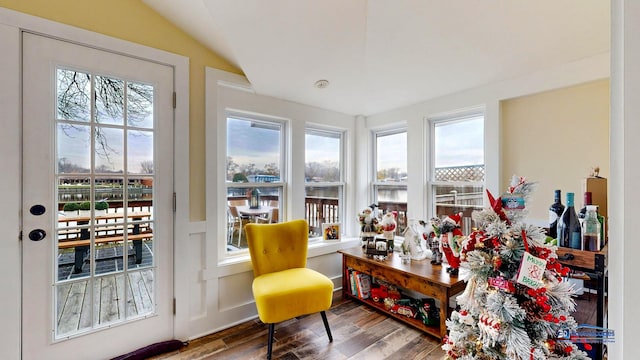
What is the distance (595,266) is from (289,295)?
1.66 metres

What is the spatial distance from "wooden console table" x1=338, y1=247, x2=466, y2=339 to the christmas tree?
34.1 inches

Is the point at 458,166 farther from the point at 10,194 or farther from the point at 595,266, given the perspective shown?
the point at 10,194

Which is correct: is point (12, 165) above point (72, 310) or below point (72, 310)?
above

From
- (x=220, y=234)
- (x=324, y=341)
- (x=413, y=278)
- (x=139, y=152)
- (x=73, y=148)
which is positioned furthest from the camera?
(x=220, y=234)

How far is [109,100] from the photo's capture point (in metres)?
1.83

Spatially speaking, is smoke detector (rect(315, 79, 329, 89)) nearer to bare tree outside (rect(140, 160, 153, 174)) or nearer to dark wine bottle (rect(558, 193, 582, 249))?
bare tree outside (rect(140, 160, 153, 174))

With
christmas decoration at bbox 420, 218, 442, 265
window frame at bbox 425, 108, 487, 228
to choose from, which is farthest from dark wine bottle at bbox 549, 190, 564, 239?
window frame at bbox 425, 108, 487, 228

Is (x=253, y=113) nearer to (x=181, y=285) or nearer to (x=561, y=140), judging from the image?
(x=181, y=285)

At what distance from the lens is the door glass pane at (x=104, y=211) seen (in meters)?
1.69

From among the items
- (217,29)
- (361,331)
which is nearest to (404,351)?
(361,331)

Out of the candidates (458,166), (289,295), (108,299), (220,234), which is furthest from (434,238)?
(108,299)

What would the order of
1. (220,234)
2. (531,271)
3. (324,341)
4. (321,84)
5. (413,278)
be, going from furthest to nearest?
(321,84)
(220,234)
(413,278)
(324,341)
(531,271)

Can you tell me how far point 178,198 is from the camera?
2.04 metres

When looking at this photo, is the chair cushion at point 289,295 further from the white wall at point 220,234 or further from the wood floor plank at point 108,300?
the wood floor plank at point 108,300
